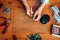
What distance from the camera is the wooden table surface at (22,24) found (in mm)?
1219

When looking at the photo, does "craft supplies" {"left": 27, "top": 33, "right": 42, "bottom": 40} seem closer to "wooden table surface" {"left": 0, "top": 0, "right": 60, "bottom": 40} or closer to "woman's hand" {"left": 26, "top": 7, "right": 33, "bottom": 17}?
"wooden table surface" {"left": 0, "top": 0, "right": 60, "bottom": 40}

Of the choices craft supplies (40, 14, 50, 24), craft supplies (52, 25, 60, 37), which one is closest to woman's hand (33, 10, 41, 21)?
craft supplies (40, 14, 50, 24)

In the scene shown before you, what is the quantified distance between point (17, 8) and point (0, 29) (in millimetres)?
213

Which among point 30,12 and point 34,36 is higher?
point 30,12

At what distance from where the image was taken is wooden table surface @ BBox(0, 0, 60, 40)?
4.00ft

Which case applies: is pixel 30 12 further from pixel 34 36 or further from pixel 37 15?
pixel 34 36

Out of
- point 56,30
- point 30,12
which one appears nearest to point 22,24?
point 30,12

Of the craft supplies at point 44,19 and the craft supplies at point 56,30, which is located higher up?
the craft supplies at point 44,19

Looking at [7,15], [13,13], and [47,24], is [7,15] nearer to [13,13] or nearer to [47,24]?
[13,13]

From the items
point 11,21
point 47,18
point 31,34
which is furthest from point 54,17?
point 11,21

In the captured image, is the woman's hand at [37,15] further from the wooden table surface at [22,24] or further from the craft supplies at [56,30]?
the craft supplies at [56,30]

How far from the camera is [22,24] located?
4.05ft

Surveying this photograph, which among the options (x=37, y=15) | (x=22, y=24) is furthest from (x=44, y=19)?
(x=22, y=24)

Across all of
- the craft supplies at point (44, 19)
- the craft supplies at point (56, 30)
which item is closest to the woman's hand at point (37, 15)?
the craft supplies at point (44, 19)
